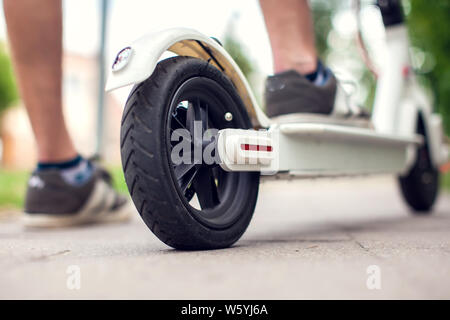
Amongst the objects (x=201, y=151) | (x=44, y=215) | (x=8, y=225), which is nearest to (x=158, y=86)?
(x=201, y=151)

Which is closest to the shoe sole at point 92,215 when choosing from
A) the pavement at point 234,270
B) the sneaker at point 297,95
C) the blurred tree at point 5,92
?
the pavement at point 234,270

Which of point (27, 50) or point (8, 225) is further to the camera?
point (8, 225)

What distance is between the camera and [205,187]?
4.57 feet

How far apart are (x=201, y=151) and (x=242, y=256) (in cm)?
32

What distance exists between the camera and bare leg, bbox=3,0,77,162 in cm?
186

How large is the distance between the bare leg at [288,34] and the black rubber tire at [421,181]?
1434mm

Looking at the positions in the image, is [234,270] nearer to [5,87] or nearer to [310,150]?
[310,150]

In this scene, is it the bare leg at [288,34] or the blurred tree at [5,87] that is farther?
the blurred tree at [5,87]

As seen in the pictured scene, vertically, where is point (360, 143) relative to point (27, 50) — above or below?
below

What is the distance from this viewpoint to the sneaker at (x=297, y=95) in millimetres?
1681

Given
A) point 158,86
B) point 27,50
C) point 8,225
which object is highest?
point 27,50

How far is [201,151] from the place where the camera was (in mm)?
1342

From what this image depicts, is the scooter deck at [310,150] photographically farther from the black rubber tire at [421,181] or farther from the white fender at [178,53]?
the black rubber tire at [421,181]
